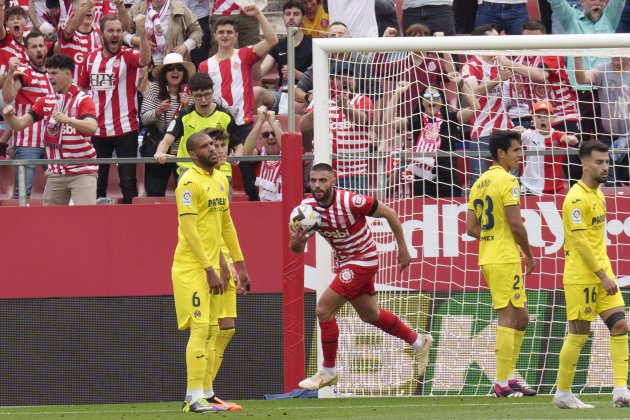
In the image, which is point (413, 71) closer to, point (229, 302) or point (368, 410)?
point (229, 302)

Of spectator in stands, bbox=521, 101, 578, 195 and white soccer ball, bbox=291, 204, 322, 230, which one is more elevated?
spectator in stands, bbox=521, 101, 578, 195

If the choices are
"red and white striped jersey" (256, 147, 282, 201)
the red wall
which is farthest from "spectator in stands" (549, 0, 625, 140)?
the red wall

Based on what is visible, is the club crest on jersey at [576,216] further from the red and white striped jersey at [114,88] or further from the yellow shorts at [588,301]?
the red and white striped jersey at [114,88]

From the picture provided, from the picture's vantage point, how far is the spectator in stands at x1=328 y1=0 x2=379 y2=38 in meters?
14.2

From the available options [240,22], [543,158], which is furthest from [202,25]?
[543,158]

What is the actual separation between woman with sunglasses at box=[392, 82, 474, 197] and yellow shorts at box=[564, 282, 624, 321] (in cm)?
303

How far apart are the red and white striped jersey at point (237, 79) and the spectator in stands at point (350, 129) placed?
142 centimetres

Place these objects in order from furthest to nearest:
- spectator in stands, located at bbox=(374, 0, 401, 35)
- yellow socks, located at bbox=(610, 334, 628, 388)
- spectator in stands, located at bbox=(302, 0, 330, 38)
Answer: spectator in stands, located at bbox=(302, 0, 330, 38), spectator in stands, located at bbox=(374, 0, 401, 35), yellow socks, located at bbox=(610, 334, 628, 388)

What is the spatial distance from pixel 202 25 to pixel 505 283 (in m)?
6.54

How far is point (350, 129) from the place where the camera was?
470 inches

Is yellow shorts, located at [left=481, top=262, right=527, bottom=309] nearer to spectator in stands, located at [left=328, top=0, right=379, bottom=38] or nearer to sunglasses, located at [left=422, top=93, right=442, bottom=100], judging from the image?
sunglasses, located at [left=422, top=93, right=442, bottom=100]

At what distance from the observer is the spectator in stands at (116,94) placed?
42.8ft

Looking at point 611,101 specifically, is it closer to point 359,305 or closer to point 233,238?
point 359,305

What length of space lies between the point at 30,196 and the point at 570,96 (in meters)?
5.80
